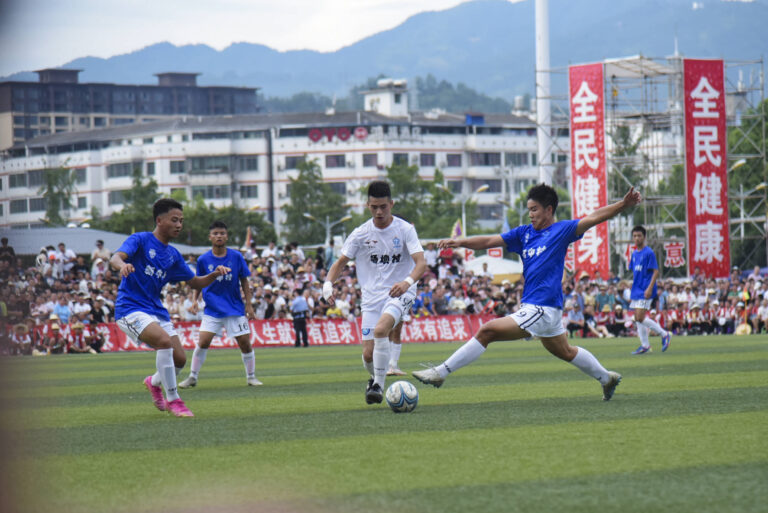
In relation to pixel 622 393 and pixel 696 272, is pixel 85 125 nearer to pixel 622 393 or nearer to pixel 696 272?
pixel 696 272

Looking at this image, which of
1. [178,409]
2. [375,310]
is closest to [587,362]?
[375,310]

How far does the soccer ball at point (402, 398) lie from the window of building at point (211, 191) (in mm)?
118221

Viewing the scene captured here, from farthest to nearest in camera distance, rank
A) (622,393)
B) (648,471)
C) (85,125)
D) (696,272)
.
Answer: (85,125) → (696,272) → (622,393) → (648,471)

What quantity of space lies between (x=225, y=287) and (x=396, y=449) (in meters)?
8.44

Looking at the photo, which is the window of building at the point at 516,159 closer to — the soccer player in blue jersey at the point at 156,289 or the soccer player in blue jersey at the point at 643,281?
the soccer player in blue jersey at the point at 643,281

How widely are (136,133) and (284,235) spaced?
31889mm

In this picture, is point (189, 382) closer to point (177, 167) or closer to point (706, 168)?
point (706, 168)

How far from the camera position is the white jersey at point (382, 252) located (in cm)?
1217

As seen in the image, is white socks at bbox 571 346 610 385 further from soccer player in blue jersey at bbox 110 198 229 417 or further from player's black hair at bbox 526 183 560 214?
soccer player in blue jersey at bbox 110 198 229 417

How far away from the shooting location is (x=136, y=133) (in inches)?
5118

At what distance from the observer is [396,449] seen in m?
7.66

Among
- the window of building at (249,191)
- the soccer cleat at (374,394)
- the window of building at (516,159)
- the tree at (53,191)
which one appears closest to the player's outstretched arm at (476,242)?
the soccer cleat at (374,394)

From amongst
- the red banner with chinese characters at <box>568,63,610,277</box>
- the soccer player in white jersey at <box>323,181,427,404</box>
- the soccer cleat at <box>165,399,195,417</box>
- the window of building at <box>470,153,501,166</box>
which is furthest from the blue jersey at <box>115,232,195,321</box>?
the window of building at <box>470,153,501,166</box>

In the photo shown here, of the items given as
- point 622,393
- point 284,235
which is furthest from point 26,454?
point 284,235
